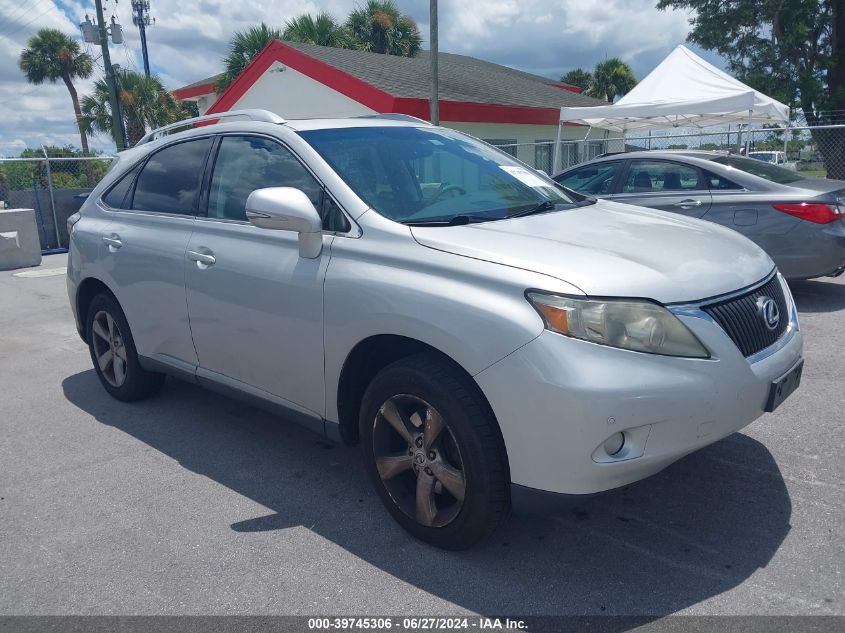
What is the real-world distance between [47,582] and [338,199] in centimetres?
201

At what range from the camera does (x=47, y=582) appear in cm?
294

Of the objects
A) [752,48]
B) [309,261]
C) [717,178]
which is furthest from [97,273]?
[752,48]

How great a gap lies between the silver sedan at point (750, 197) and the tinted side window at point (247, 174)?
4.81 metres

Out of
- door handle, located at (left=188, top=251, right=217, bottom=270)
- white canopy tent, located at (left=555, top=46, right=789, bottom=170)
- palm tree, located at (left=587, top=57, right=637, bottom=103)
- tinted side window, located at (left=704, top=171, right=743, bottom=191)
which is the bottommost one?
door handle, located at (left=188, top=251, right=217, bottom=270)

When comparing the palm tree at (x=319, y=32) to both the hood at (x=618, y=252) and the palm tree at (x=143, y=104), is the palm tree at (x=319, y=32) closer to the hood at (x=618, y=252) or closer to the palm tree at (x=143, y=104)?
the palm tree at (x=143, y=104)

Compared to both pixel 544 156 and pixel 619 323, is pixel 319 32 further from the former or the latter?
pixel 619 323

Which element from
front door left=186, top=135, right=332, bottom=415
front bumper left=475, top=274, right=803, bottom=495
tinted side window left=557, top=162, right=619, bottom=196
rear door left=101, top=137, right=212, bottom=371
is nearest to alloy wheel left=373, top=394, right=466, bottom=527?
front bumper left=475, top=274, right=803, bottom=495

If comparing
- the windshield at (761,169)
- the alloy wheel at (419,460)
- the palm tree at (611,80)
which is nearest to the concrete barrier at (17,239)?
the windshield at (761,169)

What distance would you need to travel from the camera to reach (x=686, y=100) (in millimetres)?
Answer: 13109

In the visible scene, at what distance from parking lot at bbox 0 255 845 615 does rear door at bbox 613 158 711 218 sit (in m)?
3.01

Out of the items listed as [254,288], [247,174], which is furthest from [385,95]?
[254,288]

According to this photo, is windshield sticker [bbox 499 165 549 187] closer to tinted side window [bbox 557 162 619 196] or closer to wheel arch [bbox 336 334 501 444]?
wheel arch [bbox 336 334 501 444]

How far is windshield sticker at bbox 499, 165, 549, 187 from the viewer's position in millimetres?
3943

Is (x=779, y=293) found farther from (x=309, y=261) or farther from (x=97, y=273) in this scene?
(x=97, y=273)
